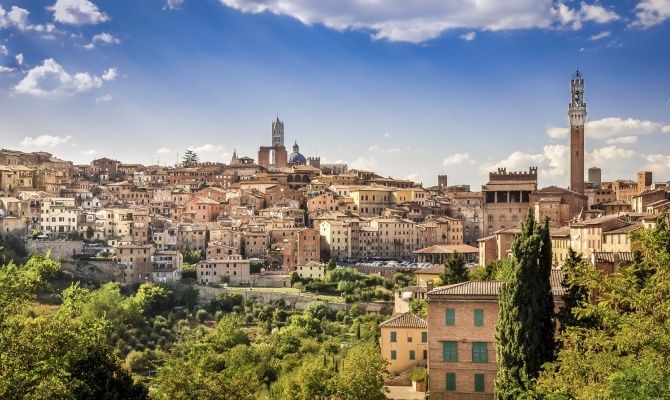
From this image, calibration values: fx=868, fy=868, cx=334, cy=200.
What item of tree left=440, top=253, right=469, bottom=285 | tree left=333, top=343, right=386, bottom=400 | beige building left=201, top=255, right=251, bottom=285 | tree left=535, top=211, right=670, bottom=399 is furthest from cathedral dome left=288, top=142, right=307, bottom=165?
tree left=535, top=211, right=670, bottom=399

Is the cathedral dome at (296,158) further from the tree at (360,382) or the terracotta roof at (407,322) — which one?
the tree at (360,382)

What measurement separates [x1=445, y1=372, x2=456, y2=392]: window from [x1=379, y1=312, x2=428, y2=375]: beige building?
7612 mm

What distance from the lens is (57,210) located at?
68.4m

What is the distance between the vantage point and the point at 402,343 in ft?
99.1

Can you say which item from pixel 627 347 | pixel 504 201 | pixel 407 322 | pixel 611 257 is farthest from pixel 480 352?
pixel 504 201

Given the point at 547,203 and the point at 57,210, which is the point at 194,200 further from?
the point at 547,203

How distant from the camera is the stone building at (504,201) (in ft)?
224

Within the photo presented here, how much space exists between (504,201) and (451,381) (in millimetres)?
48113

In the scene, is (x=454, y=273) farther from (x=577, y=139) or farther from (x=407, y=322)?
(x=577, y=139)

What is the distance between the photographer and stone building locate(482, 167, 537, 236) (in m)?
68.2

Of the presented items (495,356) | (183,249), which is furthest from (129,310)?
(495,356)

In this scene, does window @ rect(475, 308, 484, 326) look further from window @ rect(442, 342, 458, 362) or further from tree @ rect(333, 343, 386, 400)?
tree @ rect(333, 343, 386, 400)

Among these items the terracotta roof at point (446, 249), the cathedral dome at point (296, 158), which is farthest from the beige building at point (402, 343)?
the cathedral dome at point (296, 158)

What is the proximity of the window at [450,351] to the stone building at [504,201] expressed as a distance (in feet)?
154
